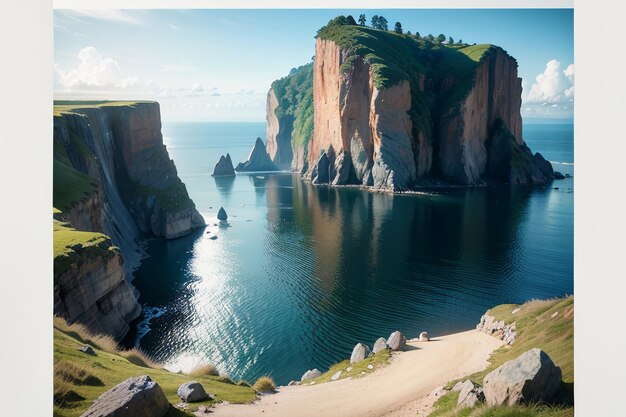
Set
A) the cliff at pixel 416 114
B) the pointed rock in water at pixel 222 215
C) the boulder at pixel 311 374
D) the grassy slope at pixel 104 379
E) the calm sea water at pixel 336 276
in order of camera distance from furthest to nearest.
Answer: the cliff at pixel 416 114, the pointed rock in water at pixel 222 215, the calm sea water at pixel 336 276, the boulder at pixel 311 374, the grassy slope at pixel 104 379

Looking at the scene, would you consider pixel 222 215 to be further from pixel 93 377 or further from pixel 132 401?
pixel 132 401

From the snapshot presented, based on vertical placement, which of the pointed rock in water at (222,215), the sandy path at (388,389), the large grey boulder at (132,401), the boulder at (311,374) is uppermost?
the pointed rock in water at (222,215)

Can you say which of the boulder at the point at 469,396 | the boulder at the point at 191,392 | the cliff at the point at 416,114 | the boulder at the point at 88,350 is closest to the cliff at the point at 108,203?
the boulder at the point at 88,350

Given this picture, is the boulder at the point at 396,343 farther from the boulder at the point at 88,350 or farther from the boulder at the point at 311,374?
the boulder at the point at 88,350
